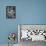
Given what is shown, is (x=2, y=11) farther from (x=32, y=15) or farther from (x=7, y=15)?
(x=32, y=15)

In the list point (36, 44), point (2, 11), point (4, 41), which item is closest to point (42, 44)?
point (36, 44)

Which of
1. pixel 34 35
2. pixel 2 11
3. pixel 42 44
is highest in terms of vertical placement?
pixel 2 11

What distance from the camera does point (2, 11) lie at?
140 inches

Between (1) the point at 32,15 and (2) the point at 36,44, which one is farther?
(1) the point at 32,15

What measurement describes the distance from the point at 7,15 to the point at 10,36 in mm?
552

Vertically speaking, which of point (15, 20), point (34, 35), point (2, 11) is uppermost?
point (2, 11)

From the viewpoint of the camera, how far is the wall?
3.57 metres

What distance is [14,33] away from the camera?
354 cm

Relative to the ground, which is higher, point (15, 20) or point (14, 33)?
point (15, 20)

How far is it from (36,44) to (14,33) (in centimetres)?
64

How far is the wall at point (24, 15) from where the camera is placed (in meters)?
3.57

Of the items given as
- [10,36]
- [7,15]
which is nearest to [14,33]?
[10,36]

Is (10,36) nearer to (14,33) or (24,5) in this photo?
(14,33)

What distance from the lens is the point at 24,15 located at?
11.8 feet
